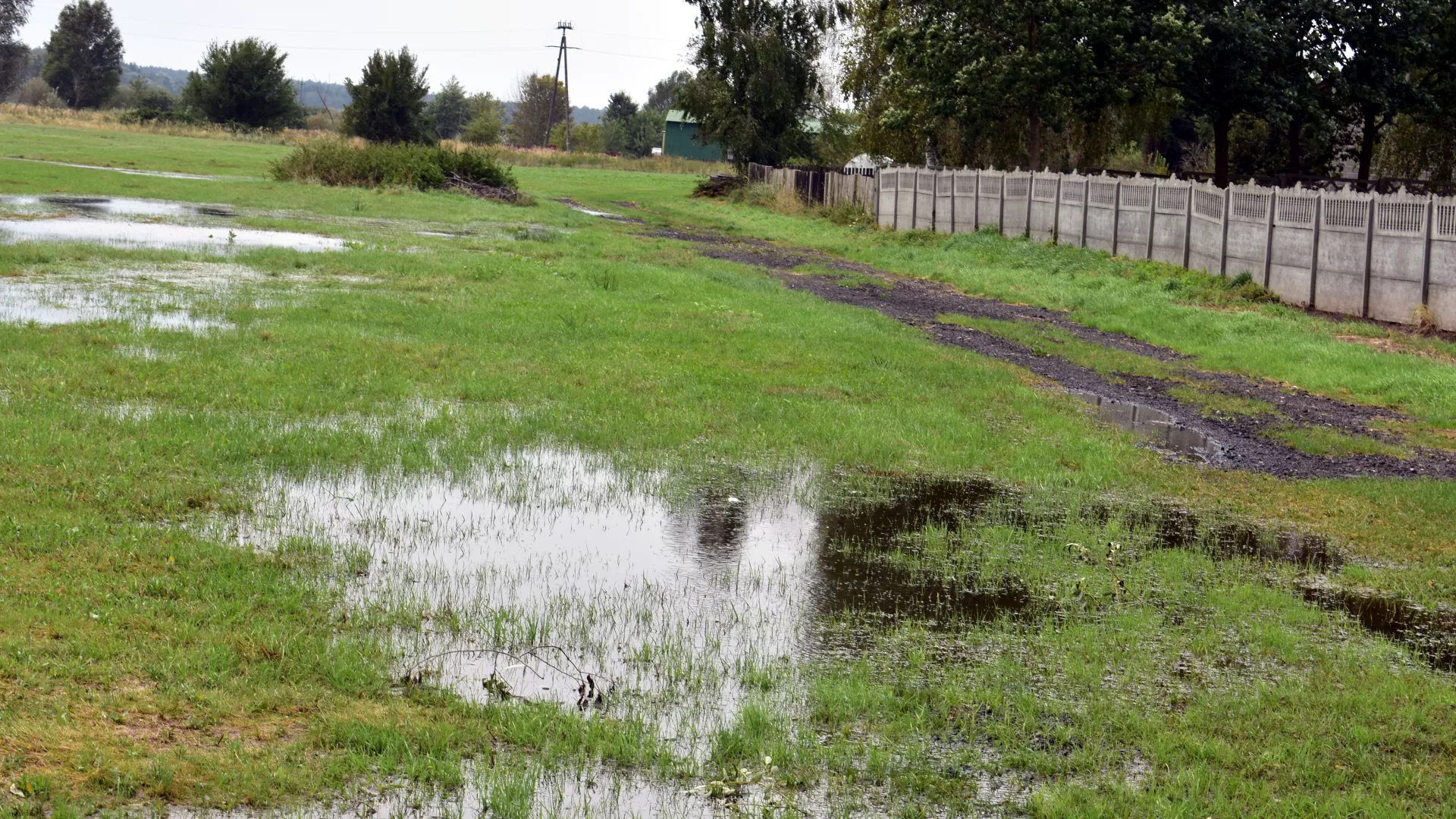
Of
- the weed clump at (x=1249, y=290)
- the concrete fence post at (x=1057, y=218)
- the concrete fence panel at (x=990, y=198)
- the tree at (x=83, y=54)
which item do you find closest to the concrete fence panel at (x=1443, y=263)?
the weed clump at (x=1249, y=290)

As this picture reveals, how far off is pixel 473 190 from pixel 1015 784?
44545 mm

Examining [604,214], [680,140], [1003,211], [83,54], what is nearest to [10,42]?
[83,54]

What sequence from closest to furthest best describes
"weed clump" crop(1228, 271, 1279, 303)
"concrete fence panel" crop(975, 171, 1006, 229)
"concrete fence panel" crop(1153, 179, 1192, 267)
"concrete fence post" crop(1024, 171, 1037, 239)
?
1. "weed clump" crop(1228, 271, 1279, 303)
2. "concrete fence panel" crop(1153, 179, 1192, 267)
3. "concrete fence post" crop(1024, 171, 1037, 239)
4. "concrete fence panel" crop(975, 171, 1006, 229)

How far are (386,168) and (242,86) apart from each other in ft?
157

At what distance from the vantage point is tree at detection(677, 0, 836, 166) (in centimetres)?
6062

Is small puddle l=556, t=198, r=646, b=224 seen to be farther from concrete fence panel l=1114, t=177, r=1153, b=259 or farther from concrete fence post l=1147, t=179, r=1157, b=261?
concrete fence post l=1147, t=179, r=1157, b=261

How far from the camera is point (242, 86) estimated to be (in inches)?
3519

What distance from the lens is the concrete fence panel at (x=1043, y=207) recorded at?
32.6m

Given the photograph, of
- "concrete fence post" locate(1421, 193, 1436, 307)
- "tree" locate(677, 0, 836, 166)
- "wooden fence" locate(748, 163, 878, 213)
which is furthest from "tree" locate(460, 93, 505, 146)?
"concrete fence post" locate(1421, 193, 1436, 307)

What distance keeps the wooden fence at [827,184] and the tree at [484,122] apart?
45355 millimetres

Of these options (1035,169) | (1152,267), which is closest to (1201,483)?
(1152,267)

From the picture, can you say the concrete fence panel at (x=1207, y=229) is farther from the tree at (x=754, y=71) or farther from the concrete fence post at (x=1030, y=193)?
the tree at (x=754, y=71)

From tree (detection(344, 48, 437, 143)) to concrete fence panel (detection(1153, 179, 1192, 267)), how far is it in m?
58.9

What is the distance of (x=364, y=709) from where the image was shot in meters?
5.05
